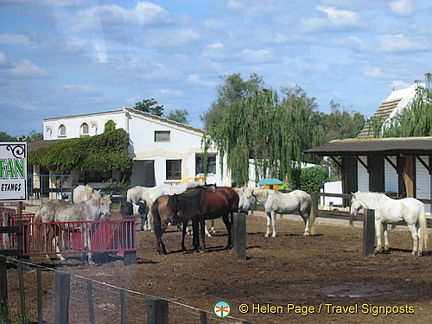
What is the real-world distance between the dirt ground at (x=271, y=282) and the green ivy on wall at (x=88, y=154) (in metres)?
26.3

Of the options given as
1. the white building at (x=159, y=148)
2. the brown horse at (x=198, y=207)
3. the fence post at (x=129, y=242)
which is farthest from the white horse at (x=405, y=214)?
the white building at (x=159, y=148)

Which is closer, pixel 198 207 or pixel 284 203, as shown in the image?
pixel 198 207

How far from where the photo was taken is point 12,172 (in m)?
11.1

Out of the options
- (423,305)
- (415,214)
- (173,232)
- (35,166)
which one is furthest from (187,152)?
(423,305)

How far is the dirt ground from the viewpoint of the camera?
861 centimetres

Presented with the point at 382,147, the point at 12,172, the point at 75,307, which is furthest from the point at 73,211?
the point at 382,147

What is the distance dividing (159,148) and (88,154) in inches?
196

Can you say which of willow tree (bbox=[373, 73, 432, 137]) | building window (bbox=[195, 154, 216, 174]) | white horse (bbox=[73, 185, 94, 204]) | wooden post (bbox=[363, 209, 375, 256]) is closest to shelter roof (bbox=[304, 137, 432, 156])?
willow tree (bbox=[373, 73, 432, 137])

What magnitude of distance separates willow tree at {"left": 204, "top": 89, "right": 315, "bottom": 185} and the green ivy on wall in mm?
11257

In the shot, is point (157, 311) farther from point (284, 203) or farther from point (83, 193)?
point (284, 203)

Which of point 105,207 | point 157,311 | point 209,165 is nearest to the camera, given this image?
point 157,311

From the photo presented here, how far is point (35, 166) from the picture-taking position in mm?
45844

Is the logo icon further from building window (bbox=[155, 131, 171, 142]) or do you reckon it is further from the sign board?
building window (bbox=[155, 131, 171, 142])

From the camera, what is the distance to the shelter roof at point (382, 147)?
70.7ft
